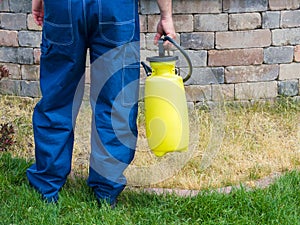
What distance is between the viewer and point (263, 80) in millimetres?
5125

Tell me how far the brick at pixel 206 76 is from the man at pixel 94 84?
5.97 feet

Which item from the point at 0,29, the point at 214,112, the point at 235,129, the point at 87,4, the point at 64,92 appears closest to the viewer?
the point at 87,4

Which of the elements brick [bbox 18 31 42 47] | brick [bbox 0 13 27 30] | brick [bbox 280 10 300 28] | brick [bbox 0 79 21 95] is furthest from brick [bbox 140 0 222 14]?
brick [bbox 0 79 21 95]

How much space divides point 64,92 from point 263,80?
242cm

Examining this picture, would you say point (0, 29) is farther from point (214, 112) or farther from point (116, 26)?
point (116, 26)

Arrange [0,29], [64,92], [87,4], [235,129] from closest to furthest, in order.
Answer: [87,4] < [64,92] < [235,129] < [0,29]

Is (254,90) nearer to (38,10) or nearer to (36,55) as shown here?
(36,55)

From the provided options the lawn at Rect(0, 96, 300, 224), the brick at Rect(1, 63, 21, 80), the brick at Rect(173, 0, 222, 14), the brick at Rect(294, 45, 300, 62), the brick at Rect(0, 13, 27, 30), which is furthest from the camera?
the brick at Rect(1, 63, 21, 80)

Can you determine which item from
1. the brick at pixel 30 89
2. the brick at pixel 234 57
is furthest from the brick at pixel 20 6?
the brick at pixel 234 57

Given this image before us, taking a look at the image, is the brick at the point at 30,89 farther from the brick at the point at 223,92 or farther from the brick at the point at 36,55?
the brick at the point at 223,92

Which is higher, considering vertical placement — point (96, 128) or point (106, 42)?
point (106, 42)

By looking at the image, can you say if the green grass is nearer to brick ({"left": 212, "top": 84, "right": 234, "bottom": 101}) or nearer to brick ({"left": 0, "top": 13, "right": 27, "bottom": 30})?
brick ({"left": 212, "top": 84, "right": 234, "bottom": 101})

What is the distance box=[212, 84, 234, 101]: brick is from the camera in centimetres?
508

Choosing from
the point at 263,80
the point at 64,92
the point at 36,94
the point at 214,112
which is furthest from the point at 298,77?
the point at 64,92
